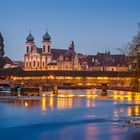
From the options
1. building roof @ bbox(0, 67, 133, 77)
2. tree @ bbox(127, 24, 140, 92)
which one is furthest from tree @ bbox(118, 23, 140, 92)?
building roof @ bbox(0, 67, 133, 77)

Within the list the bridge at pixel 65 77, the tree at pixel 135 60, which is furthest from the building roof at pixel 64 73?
the tree at pixel 135 60

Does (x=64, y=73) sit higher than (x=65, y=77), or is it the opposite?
(x=64, y=73)

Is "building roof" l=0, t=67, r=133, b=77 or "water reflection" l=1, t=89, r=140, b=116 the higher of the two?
"building roof" l=0, t=67, r=133, b=77

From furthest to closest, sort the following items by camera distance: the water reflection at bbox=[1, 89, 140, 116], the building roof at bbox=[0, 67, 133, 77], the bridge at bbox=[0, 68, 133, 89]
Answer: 1. the bridge at bbox=[0, 68, 133, 89]
2. the building roof at bbox=[0, 67, 133, 77]
3. the water reflection at bbox=[1, 89, 140, 116]

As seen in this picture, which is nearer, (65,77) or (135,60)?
(135,60)

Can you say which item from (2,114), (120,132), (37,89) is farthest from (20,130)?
(37,89)

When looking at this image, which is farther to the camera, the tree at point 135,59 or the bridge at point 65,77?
the bridge at point 65,77

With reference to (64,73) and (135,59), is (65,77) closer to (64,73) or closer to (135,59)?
(64,73)

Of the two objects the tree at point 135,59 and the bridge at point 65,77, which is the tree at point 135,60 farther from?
the bridge at point 65,77

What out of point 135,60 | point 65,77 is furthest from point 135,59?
point 65,77

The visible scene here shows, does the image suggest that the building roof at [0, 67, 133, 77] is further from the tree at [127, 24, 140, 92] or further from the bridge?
the tree at [127, 24, 140, 92]

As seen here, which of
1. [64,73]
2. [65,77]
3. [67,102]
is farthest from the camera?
[64,73]

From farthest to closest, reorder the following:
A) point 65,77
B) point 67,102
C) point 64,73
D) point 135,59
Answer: point 64,73, point 65,77, point 67,102, point 135,59

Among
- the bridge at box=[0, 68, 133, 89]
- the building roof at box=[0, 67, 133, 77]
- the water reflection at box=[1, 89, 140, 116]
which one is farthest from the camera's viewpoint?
the bridge at box=[0, 68, 133, 89]
